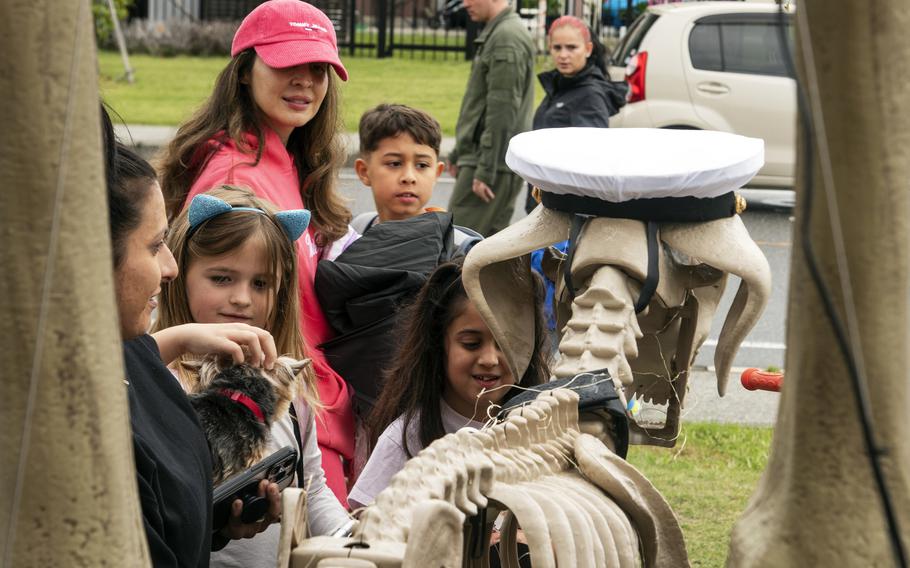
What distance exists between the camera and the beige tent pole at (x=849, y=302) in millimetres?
1215

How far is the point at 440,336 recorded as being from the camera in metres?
3.07

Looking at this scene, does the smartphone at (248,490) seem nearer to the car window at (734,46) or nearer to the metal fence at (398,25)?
the car window at (734,46)

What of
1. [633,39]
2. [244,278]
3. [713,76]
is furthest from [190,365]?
[633,39]

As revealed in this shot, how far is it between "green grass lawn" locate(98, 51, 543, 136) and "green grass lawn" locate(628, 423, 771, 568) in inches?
305

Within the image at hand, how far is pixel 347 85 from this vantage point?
1599 centimetres

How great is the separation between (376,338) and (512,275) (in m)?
0.66

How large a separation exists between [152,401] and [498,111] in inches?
213

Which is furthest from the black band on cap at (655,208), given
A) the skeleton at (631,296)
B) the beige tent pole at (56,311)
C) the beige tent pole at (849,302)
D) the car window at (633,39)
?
the car window at (633,39)

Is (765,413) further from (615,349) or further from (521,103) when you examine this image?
(615,349)

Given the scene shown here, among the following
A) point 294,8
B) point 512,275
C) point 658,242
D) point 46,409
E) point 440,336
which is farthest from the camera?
point 294,8

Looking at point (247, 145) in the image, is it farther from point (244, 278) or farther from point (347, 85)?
point (347, 85)

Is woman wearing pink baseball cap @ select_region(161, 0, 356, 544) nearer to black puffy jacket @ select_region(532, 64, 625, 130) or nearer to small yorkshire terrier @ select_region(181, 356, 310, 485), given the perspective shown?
small yorkshire terrier @ select_region(181, 356, 310, 485)

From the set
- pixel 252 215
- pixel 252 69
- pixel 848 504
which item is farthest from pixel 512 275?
pixel 848 504

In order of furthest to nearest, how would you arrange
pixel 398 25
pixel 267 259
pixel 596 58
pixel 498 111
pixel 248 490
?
pixel 398 25
pixel 596 58
pixel 498 111
pixel 267 259
pixel 248 490
